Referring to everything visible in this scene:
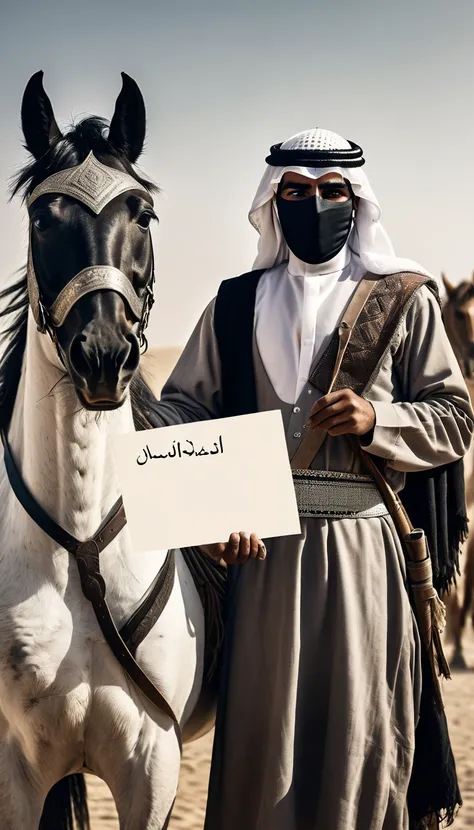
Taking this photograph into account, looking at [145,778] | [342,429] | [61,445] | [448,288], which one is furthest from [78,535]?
[448,288]

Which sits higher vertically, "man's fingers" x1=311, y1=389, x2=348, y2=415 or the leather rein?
"man's fingers" x1=311, y1=389, x2=348, y2=415

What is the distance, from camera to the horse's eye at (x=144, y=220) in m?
2.18

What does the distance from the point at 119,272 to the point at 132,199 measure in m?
0.23

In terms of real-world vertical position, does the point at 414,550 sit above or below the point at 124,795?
above

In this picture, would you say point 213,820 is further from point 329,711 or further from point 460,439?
point 460,439

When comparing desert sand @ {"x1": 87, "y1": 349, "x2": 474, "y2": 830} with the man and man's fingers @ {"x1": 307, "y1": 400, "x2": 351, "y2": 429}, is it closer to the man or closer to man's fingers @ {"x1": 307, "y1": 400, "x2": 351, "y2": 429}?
the man

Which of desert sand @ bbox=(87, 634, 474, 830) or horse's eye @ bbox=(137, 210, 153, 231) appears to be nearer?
horse's eye @ bbox=(137, 210, 153, 231)

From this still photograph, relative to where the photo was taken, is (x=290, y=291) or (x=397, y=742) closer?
(x=397, y=742)

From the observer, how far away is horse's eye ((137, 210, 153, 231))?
85.8 inches

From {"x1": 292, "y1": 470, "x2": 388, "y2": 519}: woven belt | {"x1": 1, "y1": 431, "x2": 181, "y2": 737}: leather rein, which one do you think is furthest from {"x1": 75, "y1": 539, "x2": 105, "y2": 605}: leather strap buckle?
{"x1": 292, "y1": 470, "x2": 388, "y2": 519}: woven belt

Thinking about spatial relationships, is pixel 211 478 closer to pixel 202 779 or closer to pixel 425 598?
pixel 425 598

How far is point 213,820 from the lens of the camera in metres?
2.51

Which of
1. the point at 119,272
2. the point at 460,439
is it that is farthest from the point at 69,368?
the point at 460,439

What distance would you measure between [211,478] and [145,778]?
0.74 m
